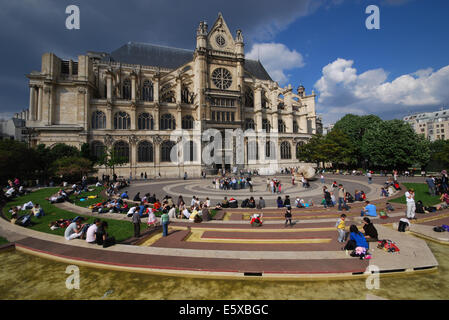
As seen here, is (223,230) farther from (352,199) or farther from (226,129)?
(226,129)

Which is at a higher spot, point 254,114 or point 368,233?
point 254,114

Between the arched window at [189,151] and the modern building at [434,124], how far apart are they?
364ft

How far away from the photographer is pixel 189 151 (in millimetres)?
39531

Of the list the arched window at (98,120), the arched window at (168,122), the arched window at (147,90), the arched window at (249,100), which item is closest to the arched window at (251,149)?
the arched window at (249,100)

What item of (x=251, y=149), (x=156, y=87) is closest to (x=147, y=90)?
(x=156, y=87)

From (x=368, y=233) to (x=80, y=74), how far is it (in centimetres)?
4645

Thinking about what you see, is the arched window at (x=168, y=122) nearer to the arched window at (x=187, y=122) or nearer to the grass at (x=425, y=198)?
the arched window at (x=187, y=122)

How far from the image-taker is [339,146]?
40312 mm

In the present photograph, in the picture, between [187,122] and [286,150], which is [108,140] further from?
[286,150]

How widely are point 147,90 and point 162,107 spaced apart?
292 inches

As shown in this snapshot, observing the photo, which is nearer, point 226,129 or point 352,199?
point 352,199
